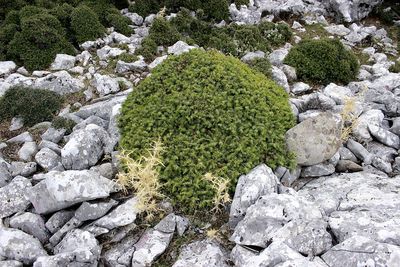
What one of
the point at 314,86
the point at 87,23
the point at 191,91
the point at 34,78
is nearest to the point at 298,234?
the point at 191,91

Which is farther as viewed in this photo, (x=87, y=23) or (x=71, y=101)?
(x=87, y=23)

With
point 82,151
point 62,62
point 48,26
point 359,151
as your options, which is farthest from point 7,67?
point 359,151

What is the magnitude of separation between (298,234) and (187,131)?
2.28m

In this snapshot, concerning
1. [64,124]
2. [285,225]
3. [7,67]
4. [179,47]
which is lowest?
[7,67]

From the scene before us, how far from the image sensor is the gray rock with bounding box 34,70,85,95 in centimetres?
969

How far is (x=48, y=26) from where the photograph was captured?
1138 centimetres

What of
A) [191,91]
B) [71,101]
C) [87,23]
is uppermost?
[191,91]

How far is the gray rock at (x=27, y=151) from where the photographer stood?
766 cm

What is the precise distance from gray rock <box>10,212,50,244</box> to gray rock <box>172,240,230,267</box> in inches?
75.8

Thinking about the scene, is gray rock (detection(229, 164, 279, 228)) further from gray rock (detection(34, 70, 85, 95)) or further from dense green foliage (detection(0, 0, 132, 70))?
dense green foliage (detection(0, 0, 132, 70))

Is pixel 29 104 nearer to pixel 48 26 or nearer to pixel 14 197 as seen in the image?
pixel 14 197

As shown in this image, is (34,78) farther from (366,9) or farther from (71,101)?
(366,9)

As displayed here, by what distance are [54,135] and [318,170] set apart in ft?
15.8

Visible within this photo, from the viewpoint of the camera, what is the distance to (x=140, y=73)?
1028 cm
